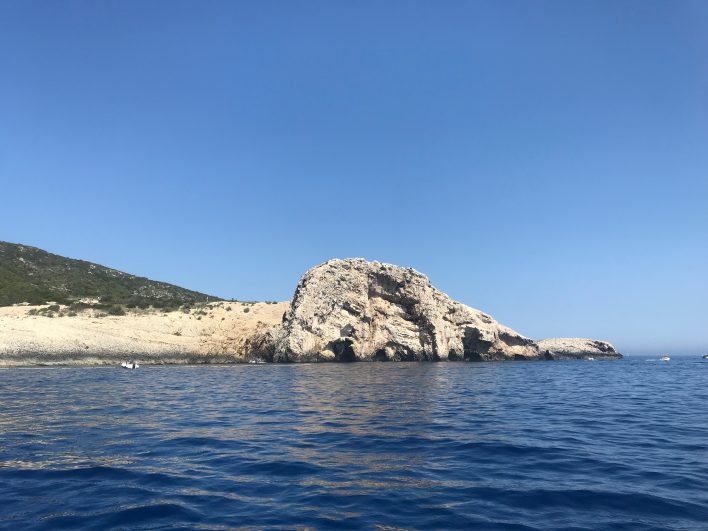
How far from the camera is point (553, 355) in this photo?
9106 cm

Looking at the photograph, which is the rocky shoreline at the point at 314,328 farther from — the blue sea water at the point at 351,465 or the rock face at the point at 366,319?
the blue sea water at the point at 351,465

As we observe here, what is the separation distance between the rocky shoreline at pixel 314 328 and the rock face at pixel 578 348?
106 feet

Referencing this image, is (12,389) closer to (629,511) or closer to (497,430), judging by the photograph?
(497,430)

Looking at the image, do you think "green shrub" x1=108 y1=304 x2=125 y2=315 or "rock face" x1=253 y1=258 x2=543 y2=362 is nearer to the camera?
"rock face" x1=253 y1=258 x2=543 y2=362

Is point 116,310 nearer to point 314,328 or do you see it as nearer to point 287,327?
point 287,327

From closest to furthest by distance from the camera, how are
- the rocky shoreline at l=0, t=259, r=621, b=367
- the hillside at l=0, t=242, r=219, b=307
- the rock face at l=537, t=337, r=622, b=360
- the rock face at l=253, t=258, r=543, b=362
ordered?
the rocky shoreline at l=0, t=259, r=621, b=367, the rock face at l=253, t=258, r=543, b=362, the hillside at l=0, t=242, r=219, b=307, the rock face at l=537, t=337, r=622, b=360

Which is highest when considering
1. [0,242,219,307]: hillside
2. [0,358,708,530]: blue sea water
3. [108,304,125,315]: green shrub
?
[0,242,219,307]: hillside

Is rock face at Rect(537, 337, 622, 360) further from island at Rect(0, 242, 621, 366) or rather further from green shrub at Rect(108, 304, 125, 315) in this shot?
green shrub at Rect(108, 304, 125, 315)

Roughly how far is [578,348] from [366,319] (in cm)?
5955

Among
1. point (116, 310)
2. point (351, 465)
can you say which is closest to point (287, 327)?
point (116, 310)

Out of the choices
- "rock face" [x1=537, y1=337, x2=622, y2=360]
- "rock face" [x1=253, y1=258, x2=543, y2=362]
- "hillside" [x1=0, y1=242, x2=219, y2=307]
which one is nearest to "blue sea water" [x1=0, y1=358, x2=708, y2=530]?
"rock face" [x1=253, y1=258, x2=543, y2=362]

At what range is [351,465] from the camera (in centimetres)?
1082

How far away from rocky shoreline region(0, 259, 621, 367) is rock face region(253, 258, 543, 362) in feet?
0.44

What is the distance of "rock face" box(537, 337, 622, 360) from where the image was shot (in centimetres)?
9504
